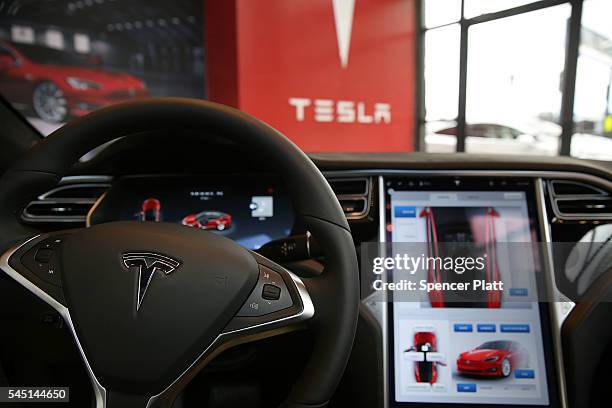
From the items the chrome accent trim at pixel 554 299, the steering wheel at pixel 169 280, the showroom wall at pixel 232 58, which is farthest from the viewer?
the showroom wall at pixel 232 58

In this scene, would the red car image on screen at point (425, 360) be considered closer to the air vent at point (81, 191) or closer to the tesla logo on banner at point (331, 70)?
the air vent at point (81, 191)

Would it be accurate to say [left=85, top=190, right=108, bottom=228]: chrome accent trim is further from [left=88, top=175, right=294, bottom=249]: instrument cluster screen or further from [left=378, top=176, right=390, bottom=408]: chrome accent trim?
[left=378, top=176, right=390, bottom=408]: chrome accent trim

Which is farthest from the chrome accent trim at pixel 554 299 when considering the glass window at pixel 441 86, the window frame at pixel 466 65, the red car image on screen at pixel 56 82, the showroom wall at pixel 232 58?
the glass window at pixel 441 86

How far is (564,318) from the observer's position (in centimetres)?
102

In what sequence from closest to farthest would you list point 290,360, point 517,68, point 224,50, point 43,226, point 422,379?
point 290,360, point 422,379, point 43,226, point 224,50, point 517,68

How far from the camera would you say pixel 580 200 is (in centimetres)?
109

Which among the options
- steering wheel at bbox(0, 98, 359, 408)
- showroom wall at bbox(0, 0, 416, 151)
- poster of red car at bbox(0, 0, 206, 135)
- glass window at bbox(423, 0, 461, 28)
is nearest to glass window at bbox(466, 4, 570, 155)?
glass window at bbox(423, 0, 461, 28)

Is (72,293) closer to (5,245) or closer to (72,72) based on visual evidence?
(5,245)

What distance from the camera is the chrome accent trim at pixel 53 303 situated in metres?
0.58

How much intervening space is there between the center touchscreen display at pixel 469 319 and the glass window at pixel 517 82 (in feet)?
13.8

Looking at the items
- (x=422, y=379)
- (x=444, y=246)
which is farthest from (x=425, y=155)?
(x=422, y=379)

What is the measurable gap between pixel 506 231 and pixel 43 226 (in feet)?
3.33

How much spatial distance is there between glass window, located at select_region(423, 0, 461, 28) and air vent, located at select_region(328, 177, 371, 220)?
5.61 meters

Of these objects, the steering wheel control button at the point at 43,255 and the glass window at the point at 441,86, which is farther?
the glass window at the point at 441,86
